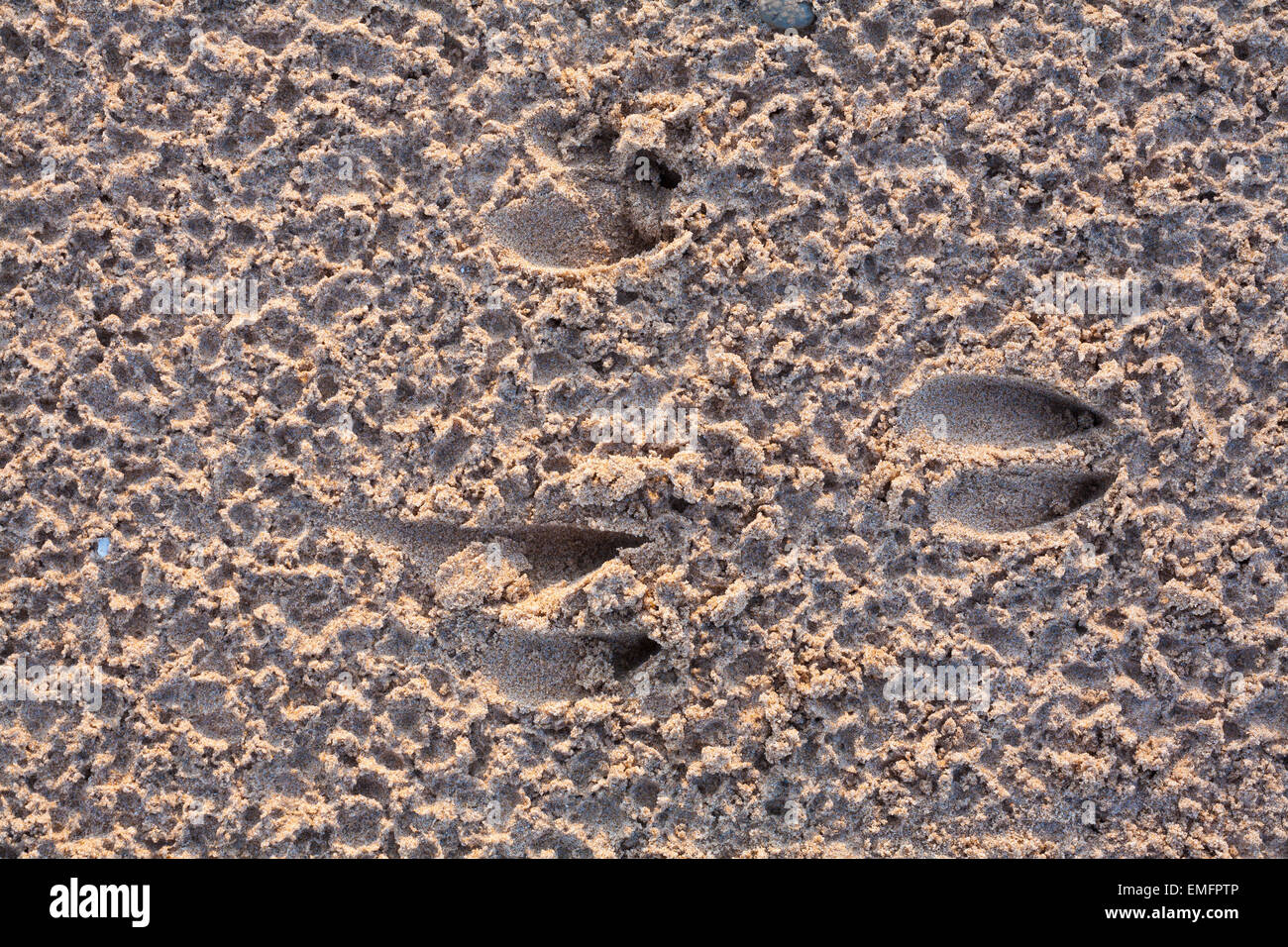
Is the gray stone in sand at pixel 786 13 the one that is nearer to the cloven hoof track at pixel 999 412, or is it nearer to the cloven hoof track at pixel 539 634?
the cloven hoof track at pixel 999 412

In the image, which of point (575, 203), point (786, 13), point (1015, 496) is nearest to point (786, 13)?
point (786, 13)

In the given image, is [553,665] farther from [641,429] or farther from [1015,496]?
[1015,496]

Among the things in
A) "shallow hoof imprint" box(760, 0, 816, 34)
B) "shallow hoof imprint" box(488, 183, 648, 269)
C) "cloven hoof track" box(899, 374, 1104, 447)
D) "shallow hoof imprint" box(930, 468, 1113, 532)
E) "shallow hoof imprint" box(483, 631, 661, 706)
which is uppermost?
"shallow hoof imprint" box(760, 0, 816, 34)

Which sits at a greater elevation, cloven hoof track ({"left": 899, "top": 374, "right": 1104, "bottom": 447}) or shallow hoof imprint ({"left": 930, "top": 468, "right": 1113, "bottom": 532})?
cloven hoof track ({"left": 899, "top": 374, "right": 1104, "bottom": 447})

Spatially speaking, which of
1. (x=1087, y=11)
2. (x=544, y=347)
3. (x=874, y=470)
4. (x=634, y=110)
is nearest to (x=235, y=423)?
(x=544, y=347)

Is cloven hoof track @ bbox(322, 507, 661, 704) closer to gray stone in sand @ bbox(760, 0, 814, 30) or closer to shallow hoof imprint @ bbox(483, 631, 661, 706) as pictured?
shallow hoof imprint @ bbox(483, 631, 661, 706)

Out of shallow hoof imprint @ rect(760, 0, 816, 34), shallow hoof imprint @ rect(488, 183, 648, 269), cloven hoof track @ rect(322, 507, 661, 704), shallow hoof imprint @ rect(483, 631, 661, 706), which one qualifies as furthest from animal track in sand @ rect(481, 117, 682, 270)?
shallow hoof imprint @ rect(483, 631, 661, 706)

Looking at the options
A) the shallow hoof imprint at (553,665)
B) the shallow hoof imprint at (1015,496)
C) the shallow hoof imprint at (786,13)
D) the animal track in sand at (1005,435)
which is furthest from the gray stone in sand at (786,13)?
the shallow hoof imprint at (553,665)

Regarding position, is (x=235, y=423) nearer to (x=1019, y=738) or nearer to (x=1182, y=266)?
(x=1019, y=738)
